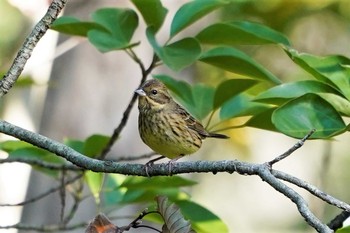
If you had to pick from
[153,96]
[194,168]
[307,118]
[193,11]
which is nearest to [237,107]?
[193,11]

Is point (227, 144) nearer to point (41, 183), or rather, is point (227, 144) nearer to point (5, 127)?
point (41, 183)

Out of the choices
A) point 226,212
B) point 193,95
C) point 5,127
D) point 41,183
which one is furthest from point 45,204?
point 226,212

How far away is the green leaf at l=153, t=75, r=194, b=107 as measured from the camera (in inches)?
128

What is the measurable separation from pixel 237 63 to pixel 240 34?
0.11 meters

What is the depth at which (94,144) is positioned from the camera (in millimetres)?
3420

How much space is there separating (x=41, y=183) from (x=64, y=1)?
3.46m

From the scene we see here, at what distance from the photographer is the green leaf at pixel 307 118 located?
2492 mm

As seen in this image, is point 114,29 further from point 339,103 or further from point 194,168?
point 194,168

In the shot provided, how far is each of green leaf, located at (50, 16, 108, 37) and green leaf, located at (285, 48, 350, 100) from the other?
34.8 inches

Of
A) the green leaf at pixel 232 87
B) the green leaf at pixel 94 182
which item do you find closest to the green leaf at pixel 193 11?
the green leaf at pixel 232 87

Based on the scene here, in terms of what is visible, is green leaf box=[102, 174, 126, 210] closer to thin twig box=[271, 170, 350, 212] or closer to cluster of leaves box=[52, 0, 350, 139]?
cluster of leaves box=[52, 0, 350, 139]

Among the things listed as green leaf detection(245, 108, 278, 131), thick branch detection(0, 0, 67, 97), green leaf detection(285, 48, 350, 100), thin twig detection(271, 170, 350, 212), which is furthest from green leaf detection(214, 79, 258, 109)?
thin twig detection(271, 170, 350, 212)

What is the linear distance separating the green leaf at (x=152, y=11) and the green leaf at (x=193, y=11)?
7 centimetres

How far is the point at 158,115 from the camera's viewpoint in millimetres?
4121
